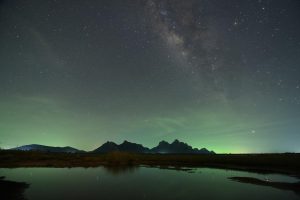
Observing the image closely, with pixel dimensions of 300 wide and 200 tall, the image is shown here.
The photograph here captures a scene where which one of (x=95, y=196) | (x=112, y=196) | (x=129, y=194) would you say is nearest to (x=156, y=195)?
(x=129, y=194)

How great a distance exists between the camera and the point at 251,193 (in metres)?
30.0

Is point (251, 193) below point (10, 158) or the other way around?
below

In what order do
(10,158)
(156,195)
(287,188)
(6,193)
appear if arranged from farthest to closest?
(10,158) → (287,188) → (156,195) → (6,193)

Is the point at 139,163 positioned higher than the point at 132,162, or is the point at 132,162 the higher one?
the point at 132,162

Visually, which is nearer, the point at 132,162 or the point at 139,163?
the point at 139,163

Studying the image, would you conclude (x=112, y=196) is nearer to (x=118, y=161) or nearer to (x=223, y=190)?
(x=223, y=190)

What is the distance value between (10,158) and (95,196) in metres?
67.2

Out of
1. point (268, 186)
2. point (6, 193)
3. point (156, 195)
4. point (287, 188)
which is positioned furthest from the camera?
point (268, 186)

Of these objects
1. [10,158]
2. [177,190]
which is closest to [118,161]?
[10,158]

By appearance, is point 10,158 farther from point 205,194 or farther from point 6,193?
point 205,194

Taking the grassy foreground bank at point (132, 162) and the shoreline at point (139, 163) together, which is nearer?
the shoreline at point (139, 163)

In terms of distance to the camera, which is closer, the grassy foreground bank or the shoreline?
the shoreline

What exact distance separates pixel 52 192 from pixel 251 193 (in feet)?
75.3

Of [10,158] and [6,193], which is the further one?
[10,158]
